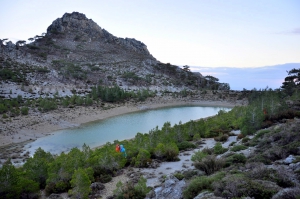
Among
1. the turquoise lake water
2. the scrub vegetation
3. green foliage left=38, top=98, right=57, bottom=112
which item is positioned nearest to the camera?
the scrub vegetation

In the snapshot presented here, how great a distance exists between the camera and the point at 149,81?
84.6 m

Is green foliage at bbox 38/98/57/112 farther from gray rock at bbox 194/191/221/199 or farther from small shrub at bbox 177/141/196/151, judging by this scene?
gray rock at bbox 194/191/221/199

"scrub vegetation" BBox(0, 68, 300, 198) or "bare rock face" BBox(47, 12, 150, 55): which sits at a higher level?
"bare rock face" BBox(47, 12, 150, 55)

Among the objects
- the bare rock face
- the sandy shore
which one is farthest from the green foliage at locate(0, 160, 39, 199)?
the bare rock face

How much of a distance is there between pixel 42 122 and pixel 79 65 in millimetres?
57823

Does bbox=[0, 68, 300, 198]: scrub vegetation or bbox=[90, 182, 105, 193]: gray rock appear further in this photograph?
bbox=[90, 182, 105, 193]: gray rock

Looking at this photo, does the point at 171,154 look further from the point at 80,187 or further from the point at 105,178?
the point at 80,187

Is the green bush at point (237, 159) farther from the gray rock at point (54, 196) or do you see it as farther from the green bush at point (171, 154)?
the gray rock at point (54, 196)

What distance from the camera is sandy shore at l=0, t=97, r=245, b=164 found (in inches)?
925

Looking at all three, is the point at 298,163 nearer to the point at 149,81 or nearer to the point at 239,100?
the point at 239,100

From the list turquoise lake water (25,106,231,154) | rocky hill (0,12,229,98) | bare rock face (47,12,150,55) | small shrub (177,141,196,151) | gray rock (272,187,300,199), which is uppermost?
bare rock face (47,12,150,55)

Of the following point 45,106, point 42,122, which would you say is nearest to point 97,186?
point 42,122

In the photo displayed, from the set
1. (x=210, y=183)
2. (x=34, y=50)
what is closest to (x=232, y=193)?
(x=210, y=183)

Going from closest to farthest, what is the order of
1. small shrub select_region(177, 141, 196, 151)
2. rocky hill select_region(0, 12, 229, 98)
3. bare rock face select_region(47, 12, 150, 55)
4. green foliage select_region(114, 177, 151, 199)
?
green foliage select_region(114, 177, 151, 199) → small shrub select_region(177, 141, 196, 151) → rocky hill select_region(0, 12, 229, 98) → bare rock face select_region(47, 12, 150, 55)
